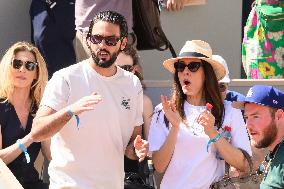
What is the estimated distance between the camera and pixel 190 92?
15.5 feet

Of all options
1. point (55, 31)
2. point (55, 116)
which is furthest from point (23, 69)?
A: point (55, 116)

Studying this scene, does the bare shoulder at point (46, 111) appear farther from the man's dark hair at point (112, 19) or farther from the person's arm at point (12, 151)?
the person's arm at point (12, 151)

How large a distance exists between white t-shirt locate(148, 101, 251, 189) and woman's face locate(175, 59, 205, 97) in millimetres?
146

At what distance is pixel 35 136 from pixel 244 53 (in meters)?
3.05

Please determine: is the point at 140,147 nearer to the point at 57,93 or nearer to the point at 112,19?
the point at 57,93

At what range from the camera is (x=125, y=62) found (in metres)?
5.32

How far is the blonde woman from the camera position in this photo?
202 inches

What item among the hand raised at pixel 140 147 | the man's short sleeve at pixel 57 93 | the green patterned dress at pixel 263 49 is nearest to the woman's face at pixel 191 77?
the hand raised at pixel 140 147

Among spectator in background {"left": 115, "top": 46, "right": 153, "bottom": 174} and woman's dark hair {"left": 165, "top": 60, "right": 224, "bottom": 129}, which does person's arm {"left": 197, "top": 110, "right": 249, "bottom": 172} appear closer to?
woman's dark hair {"left": 165, "top": 60, "right": 224, "bottom": 129}

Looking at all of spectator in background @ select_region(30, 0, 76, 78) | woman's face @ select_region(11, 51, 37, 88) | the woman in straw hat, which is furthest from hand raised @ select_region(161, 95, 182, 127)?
spectator in background @ select_region(30, 0, 76, 78)

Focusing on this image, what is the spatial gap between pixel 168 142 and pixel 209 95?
1.55ft

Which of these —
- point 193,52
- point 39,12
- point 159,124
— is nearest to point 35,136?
point 159,124

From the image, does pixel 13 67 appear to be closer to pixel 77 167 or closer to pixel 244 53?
pixel 77 167

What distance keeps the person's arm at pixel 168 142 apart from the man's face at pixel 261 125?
0.56 m
